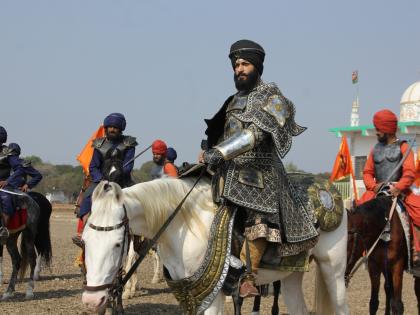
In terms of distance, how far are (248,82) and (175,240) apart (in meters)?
1.40

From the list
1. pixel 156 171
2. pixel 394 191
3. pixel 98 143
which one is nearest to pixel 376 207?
pixel 394 191

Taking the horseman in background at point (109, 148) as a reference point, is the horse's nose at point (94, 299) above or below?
below

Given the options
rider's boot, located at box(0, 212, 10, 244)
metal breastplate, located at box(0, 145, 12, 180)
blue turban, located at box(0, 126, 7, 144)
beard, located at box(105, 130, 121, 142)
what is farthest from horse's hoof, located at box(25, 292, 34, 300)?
beard, located at box(105, 130, 121, 142)

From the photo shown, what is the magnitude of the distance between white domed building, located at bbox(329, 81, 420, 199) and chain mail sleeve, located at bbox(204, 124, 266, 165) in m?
24.5

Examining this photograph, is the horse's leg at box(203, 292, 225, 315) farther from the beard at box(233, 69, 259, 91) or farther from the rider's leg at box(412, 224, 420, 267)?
the rider's leg at box(412, 224, 420, 267)

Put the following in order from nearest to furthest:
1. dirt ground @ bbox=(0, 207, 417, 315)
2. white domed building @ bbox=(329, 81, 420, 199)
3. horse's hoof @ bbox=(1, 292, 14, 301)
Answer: dirt ground @ bbox=(0, 207, 417, 315) → horse's hoof @ bbox=(1, 292, 14, 301) → white domed building @ bbox=(329, 81, 420, 199)

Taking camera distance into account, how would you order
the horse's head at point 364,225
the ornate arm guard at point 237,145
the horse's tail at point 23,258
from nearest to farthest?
the ornate arm guard at point 237,145, the horse's head at point 364,225, the horse's tail at point 23,258

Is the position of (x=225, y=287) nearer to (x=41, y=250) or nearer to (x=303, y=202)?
(x=303, y=202)

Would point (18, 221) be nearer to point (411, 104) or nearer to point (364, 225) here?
point (364, 225)

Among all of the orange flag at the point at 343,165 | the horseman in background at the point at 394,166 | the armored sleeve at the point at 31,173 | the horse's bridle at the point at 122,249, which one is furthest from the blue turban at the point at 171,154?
the horse's bridle at the point at 122,249

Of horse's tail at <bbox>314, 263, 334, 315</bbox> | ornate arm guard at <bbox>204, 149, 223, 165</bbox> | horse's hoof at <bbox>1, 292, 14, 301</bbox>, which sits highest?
ornate arm guard at <bbox>204, 149, 223, 165</bbox>

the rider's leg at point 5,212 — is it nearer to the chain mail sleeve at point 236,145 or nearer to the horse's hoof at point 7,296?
the horse's hoof at point 7,296

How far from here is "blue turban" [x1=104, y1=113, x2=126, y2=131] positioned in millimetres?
8180

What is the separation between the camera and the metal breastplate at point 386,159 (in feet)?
25.6
